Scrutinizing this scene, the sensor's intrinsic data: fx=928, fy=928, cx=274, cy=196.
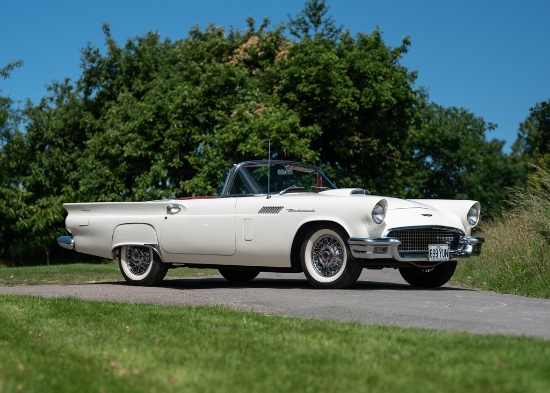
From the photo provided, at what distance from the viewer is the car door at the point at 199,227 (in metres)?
12.0

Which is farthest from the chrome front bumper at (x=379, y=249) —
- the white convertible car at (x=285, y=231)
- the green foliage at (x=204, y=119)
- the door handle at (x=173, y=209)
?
the green foliage at (x=204, y=119)

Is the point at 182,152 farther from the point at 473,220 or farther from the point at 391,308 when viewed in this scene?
the point at 391,308

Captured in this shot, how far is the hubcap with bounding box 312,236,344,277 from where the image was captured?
36.7 ft

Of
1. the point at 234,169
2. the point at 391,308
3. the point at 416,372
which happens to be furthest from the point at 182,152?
the point at 416,372

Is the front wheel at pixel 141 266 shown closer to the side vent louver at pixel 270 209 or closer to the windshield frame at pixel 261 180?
the windshield frame at pixel 261 180

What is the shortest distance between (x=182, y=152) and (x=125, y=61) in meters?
7.56

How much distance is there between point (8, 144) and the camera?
36469 millimetres

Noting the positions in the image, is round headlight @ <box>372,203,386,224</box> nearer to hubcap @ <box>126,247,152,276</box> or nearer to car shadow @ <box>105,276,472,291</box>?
car shadow @ <box>105,276,472,291</box>

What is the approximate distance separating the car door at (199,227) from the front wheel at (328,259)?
110 cm

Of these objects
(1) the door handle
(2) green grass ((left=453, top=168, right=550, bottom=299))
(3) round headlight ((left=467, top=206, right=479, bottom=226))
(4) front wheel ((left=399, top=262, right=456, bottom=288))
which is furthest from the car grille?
(1) the door handle

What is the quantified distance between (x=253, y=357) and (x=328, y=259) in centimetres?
539

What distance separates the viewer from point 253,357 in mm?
5926

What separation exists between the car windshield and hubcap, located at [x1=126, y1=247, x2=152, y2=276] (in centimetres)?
154

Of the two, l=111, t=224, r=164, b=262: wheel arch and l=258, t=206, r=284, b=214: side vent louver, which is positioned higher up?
l=258, t=206, r=284, b=214: side vent louver
